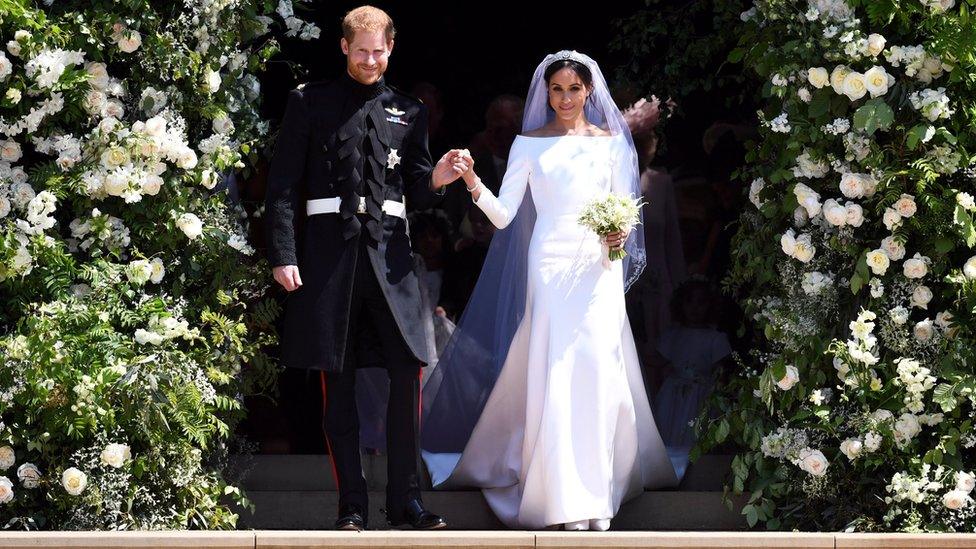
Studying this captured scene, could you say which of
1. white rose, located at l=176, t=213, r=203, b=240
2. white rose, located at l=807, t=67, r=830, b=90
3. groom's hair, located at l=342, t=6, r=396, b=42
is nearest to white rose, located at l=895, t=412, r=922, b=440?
white rose, located at l=807, t=67, r=830, b=90

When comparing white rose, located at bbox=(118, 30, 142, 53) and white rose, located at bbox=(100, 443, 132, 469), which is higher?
white rose, located at bbox=(118, 30, 142, 53)

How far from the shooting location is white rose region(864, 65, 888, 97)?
650cm

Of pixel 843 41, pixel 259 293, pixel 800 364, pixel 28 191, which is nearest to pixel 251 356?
pixel 259 293

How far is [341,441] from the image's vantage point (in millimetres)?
6301

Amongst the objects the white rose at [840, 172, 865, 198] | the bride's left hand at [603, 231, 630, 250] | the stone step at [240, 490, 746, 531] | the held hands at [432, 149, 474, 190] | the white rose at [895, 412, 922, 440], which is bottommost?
the stone step at [240, 490, 746, 531]

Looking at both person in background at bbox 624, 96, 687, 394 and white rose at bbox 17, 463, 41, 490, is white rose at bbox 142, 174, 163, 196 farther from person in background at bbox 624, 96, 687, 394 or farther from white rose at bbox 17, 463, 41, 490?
person in background at bbox 624, 96, 687, 394

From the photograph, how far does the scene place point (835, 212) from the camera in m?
6.57

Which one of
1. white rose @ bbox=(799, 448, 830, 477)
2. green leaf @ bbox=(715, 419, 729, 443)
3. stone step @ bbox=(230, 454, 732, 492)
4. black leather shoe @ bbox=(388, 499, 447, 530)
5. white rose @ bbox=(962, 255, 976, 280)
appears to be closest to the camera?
black leather shoe @ bbox=(388, 499, 447, 530)

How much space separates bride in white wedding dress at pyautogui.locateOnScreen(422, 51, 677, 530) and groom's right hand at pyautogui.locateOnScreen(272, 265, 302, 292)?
783 mm

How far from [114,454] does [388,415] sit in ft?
3.50

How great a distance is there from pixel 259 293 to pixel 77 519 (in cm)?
127

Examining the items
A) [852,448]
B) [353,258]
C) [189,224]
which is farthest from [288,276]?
[852,448]

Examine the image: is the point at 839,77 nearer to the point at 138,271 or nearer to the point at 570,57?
the point at 570,57

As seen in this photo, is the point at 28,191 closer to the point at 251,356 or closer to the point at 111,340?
the point at 111,340
